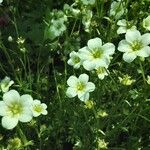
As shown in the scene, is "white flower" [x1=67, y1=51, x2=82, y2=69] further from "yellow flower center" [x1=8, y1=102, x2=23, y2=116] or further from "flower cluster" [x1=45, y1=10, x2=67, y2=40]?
"yellow flower center" [x1=8, y1=102, x2=23, y2=116]

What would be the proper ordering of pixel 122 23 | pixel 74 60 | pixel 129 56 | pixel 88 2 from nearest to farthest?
pixel 129 56 → pixel 74 60 → pixel 122 23 → pixel 88 2

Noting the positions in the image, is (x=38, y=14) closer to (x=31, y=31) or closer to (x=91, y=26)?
(x=31, y=31)

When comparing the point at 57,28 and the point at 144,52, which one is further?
the point at 57,28

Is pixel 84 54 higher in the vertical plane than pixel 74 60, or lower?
higher

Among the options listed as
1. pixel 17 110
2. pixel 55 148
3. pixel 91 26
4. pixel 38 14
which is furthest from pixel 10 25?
pixel 17 110

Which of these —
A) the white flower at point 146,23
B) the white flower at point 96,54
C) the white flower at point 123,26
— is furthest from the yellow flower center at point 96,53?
the white flower at point 146,23

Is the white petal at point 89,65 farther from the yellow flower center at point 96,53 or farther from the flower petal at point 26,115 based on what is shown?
the flower petal at point 26,115

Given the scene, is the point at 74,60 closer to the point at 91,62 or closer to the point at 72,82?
the point at 72,82

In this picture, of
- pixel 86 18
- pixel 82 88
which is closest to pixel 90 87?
pixel 82 88
